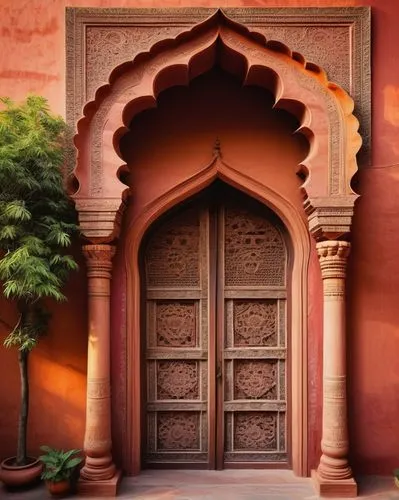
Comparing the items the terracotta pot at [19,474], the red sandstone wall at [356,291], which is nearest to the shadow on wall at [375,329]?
the red sandstone wall at [356,291]

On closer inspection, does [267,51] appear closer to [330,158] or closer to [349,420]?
[330,158]

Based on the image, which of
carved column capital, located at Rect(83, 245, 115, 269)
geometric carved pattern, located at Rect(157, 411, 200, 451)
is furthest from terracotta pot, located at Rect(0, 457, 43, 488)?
carved column capital, located at Rect(83, 245, 115, 269)

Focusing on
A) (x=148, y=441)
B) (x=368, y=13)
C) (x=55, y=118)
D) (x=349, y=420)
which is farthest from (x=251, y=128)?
(x=148, y=441)

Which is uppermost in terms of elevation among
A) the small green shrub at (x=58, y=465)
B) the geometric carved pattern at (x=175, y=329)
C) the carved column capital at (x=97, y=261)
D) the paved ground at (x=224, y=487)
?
the carved column capital at (x=97, y=261)

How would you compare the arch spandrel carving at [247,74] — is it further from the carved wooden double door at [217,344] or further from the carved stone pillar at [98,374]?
the carved wooden double door at [217,344]

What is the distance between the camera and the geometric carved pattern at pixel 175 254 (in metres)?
4.47

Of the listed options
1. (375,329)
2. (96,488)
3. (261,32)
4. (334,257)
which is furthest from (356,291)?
(96,488)

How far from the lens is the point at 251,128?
4.32 metres

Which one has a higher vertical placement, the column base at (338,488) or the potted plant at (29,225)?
the potted plant at (29,225)

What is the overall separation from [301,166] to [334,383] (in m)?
1.96

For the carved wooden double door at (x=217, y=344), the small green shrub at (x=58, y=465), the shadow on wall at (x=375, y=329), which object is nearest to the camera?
the small green shrub at (x=58, y=465)

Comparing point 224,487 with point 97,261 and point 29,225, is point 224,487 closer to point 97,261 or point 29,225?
point 97,261

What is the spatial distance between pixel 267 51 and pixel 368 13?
1079 mm

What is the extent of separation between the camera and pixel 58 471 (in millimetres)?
3600
